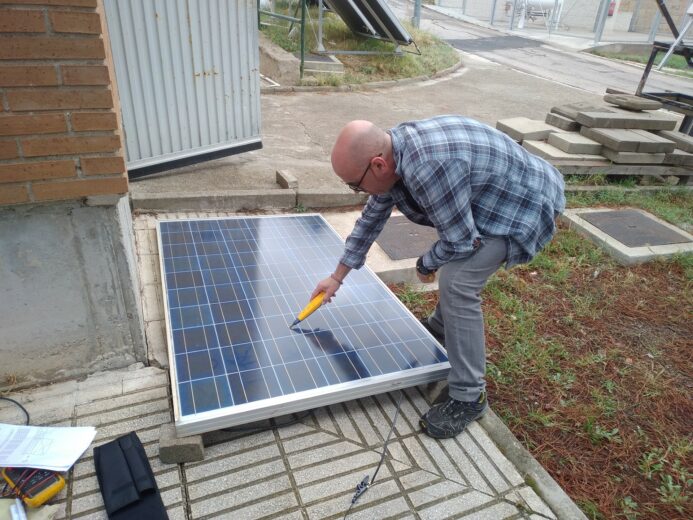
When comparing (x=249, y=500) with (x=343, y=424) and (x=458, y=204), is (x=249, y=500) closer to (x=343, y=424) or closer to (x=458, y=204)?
(x=343, y=424)

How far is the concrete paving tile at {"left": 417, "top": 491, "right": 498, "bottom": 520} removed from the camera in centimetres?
205

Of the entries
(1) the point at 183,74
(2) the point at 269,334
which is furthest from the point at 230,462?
Result: (1) the point at 183,74

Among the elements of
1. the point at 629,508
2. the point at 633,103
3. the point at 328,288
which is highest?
the point at 633,103

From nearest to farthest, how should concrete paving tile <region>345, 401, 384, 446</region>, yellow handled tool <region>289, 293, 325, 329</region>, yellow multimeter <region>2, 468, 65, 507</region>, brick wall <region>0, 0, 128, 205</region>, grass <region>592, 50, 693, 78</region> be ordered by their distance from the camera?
brick wall <region>0, 0, 128, 205</region> < yellow multimeter <region>2, 468, 65, 507</region> < concrete paving tile <region>345, 401, 384, 446</region> < yellow handled tool <region>289, 293, 325, 329</region> < grass <region>592, 50, 693, 78</region>

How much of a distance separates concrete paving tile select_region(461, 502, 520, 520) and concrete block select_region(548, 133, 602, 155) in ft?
15.7

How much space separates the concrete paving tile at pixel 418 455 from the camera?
226 centimetres

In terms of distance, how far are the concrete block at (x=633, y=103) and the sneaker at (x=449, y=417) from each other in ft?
18.3

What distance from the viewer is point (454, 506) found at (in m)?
2.10

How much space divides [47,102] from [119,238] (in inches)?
26.3

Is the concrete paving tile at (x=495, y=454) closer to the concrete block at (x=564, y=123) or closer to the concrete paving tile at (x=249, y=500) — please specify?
the concrete paving tile at (x=249, y=500)

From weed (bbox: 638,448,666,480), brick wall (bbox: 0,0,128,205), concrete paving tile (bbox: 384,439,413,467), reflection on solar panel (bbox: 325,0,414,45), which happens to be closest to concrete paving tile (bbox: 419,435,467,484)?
concrete paving tile (bbox: 384,439,413,467)

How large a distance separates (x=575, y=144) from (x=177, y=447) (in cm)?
547

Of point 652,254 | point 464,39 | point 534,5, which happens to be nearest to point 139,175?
point 652,254

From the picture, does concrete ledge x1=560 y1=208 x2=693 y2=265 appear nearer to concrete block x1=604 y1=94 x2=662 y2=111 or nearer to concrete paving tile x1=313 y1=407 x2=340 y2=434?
concrete block x1=604 y1=94 x2=662 y2=111
